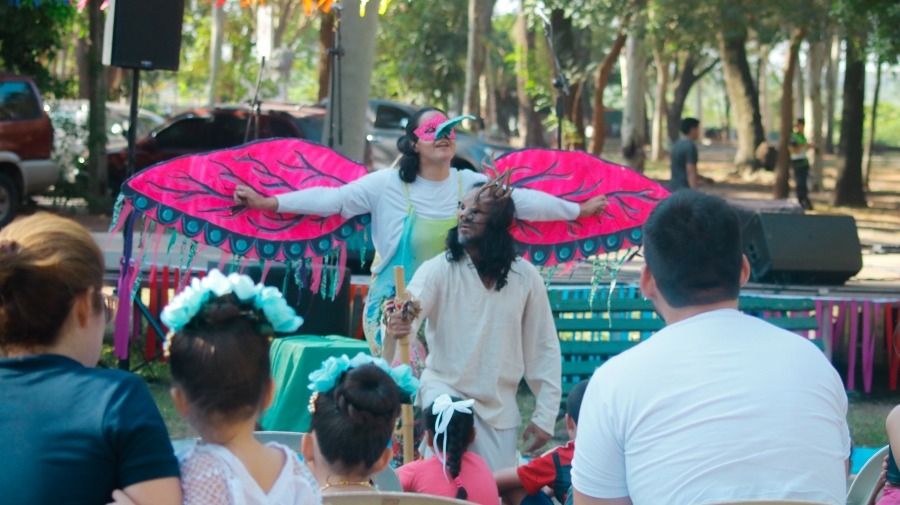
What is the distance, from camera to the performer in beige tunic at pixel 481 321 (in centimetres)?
425

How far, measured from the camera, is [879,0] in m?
15.2

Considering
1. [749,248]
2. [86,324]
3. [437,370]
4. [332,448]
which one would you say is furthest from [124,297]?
[749,248]

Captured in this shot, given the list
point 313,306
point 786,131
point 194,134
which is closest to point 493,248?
point 313,306

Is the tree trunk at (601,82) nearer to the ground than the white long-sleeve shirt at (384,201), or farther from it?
farther from it

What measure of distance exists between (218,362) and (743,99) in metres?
26.6

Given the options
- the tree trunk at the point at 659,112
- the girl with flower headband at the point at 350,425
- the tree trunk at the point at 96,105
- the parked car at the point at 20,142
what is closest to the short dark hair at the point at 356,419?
the girl with flower headband at the point at 350,425

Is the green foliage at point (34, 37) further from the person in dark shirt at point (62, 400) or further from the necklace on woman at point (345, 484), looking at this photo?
the person in dark shirt at point (62, 400)

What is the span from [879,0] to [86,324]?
1464 cm

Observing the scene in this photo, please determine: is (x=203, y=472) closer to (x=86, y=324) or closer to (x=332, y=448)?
(x=86, y=324)

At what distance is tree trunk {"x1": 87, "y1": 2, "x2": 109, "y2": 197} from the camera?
53.3 feet

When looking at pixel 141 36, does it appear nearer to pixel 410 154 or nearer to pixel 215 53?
pixel 410 154

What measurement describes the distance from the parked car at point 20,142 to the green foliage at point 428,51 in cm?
2052

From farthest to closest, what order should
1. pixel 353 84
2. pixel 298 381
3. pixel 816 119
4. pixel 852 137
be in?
pixel 816 119, pixel 852 137, pixel 353 84, pixel 298 381

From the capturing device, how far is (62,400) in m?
2.10
